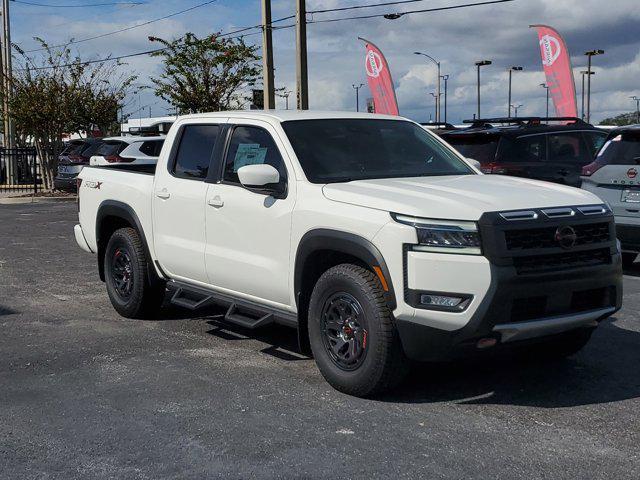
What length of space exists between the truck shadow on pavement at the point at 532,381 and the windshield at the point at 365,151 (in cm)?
141

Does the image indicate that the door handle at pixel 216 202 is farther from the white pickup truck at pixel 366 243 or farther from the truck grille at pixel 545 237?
the truck grille at pixel 545 237

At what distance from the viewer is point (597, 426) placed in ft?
15.7

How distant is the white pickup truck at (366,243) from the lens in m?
4.87

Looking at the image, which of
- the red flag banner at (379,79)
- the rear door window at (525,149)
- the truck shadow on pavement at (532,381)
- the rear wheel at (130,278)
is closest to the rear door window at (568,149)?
the rear door window at (525,149)

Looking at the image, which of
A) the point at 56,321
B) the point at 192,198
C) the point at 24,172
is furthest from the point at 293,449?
the point at 24,172

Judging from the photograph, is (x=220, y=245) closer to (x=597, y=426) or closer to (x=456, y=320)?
(x=456, y=320)

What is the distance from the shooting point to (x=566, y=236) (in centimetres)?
505

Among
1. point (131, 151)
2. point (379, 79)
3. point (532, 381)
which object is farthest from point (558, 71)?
point (532, 381)

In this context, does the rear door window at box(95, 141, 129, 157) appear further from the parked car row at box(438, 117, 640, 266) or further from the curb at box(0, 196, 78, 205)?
the parked car row at box(438, 117, 640, 266)

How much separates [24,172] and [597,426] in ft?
102

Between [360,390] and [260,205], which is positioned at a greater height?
[260,205]

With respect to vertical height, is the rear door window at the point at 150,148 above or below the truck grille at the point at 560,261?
above

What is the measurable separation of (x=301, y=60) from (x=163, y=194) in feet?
53.9

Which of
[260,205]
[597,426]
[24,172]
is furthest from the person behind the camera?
[24,172]
